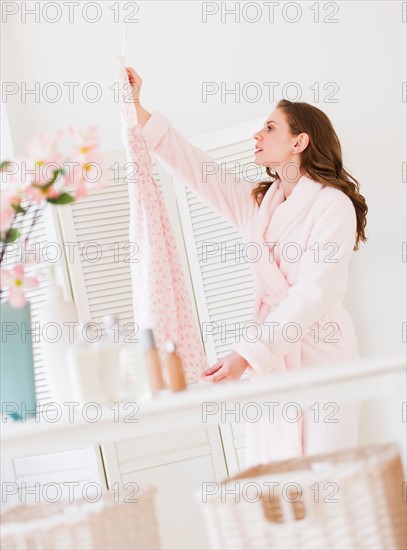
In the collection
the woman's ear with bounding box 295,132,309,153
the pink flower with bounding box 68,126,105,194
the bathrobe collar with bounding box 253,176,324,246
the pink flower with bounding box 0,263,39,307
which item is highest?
the pink flower with bounding box 68,126,105,194

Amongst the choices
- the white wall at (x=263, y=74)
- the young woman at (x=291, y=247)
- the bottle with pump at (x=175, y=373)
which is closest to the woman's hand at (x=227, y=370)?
the young woman at (x=291, y=247)

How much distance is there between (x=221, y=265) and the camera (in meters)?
2.96

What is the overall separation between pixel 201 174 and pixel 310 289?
0.61 metres

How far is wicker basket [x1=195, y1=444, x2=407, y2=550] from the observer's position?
148cm

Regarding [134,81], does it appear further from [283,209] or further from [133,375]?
[133,375]

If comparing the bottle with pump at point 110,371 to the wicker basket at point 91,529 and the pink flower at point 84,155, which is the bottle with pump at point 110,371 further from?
the pink flower at point 84,155

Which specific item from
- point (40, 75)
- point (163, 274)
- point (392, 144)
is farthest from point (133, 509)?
point (40, 75)

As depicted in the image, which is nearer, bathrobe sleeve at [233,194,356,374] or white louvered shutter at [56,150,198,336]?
bathrobe sleeve at [233,194,356,374]

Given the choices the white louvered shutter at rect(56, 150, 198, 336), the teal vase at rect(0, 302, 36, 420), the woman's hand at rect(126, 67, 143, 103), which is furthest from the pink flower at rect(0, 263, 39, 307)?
the white louvered shutter at rect(56, 150, 198, 336)

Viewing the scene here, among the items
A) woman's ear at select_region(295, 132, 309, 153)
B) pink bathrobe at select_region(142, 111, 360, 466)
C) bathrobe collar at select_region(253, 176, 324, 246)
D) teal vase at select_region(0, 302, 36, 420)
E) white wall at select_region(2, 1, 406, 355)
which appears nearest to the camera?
teal vase at select_region(0, 302, 36, 420)

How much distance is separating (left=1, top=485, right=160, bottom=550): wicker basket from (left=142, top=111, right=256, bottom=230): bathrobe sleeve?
1.20 m

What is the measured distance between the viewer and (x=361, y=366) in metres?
1.46

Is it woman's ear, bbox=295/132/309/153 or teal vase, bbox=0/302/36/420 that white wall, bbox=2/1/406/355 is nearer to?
woman's ear, bbox=295/132/309/153

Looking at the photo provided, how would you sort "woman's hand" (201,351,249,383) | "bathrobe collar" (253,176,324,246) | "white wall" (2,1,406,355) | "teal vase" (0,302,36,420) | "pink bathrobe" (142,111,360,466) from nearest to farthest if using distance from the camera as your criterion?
"teal vase" (0,302,36,420), "woman's hand" (201,351,249,383), "pink bathrobe" (142,111,360,466), "bathrobe collar" (253,176,324,246), "white wall" (2,1,406,355)
